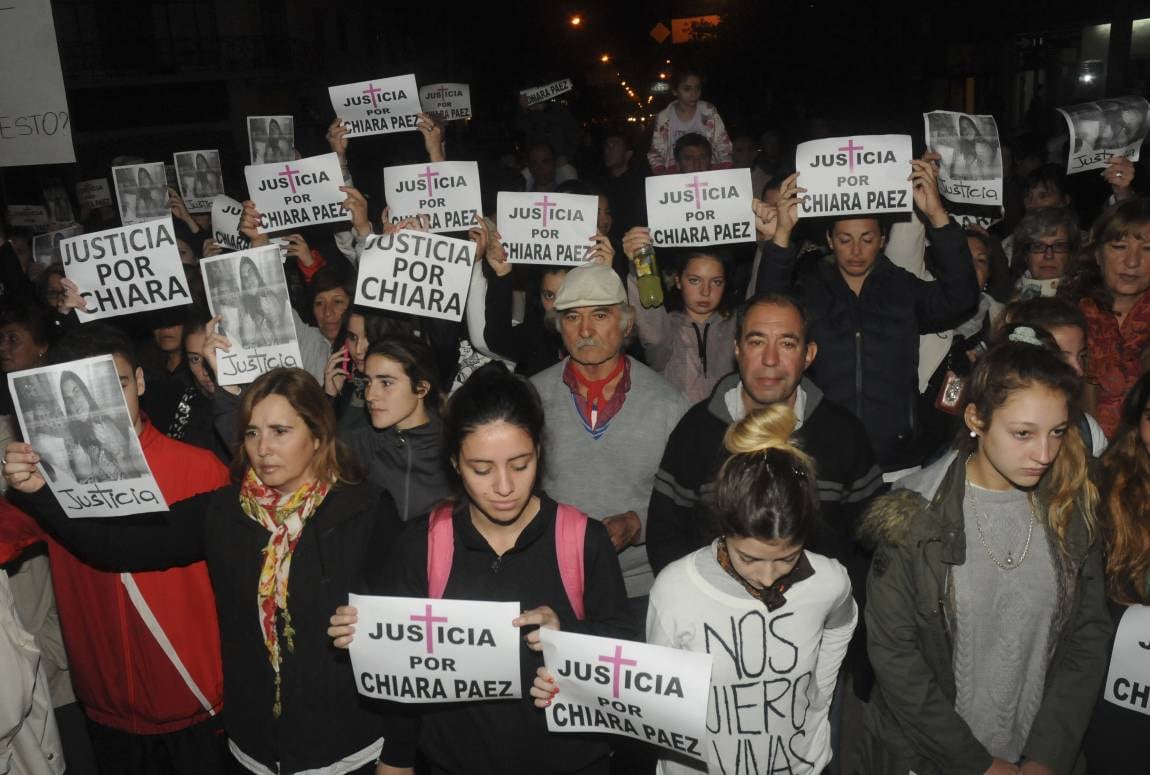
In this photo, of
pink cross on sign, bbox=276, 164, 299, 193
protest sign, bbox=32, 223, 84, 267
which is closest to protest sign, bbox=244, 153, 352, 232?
pink cross on sign, bbox=276, 164, 299, 193

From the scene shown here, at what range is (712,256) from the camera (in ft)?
16.8

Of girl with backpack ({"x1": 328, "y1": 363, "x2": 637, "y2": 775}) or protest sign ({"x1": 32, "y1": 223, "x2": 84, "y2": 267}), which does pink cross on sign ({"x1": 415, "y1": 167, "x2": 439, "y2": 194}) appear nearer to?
girl with backpack ({"x1": 328, "y1": 363, "x2": 637, "y2": 775})

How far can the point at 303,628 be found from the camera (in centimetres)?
320

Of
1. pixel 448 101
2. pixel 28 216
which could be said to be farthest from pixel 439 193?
pixel 28 216

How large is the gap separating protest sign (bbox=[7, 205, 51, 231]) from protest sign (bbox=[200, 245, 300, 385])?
7928 mm

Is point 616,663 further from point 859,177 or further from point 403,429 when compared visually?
point 859,177

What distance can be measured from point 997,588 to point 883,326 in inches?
70.7

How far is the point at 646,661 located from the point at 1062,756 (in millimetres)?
1529

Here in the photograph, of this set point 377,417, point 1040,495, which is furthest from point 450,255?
point 1040,495

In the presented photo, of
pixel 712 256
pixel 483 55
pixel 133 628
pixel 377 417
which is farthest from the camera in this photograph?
pixel 483 55

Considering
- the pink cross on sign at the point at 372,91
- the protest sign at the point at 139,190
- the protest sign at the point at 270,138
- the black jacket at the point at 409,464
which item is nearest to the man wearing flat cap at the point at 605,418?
the black jacket at the point at 409,464

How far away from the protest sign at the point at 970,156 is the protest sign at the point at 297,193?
385cm

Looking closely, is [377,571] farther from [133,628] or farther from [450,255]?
[450,255]

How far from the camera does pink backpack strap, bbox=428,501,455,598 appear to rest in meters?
2.99
